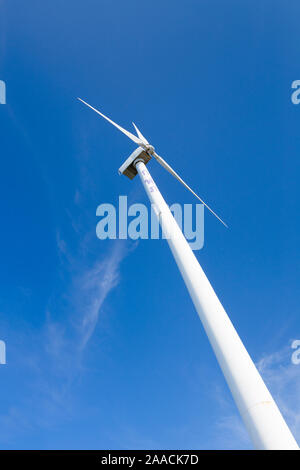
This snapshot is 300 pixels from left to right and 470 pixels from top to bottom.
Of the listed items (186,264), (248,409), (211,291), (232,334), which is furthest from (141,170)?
(248,409)

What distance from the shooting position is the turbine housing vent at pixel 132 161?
29.7 metres

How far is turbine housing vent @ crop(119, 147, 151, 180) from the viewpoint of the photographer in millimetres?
29672

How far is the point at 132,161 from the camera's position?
29.8m

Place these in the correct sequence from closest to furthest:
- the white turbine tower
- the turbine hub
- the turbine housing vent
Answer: the white turbine tower < the turbine housing vent < the turbine hub

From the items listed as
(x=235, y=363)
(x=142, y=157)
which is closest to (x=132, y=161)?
(x=142, y=157)

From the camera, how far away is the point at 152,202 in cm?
2000

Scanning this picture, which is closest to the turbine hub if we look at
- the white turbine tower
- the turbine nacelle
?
the turbine nacelle

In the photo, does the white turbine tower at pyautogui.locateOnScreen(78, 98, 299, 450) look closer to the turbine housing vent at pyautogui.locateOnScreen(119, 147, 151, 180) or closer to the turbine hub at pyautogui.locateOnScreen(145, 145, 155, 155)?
the turbine housing vent at pyautogui.locateOnScreen(119, 147, 151, 180)

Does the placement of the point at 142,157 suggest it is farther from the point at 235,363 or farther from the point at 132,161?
the point at 235,363

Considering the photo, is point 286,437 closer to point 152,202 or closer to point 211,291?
point 211,291

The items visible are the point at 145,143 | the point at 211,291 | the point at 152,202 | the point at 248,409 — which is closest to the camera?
the point at 248,409
